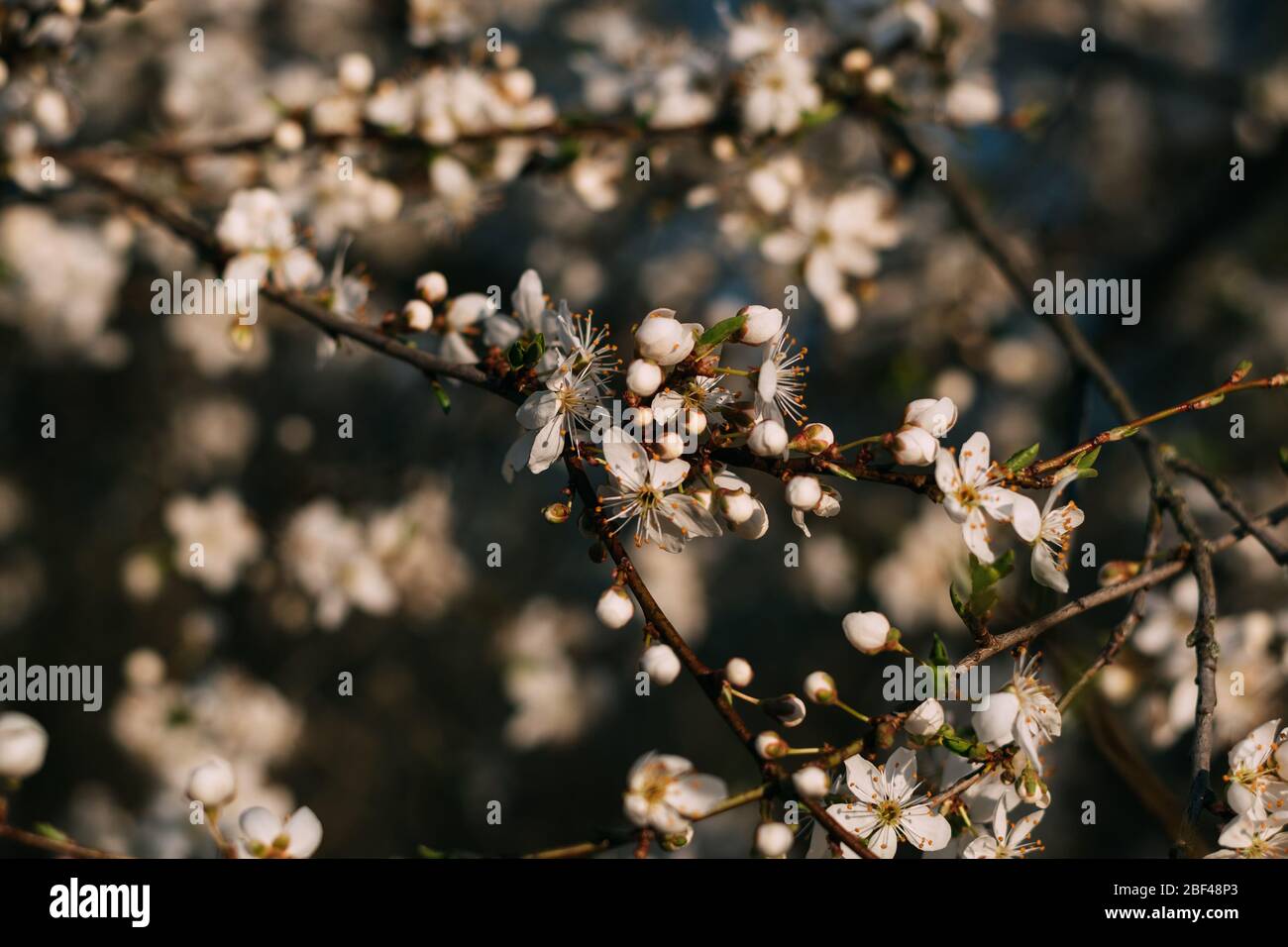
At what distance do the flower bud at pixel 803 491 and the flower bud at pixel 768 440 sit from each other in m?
0.05

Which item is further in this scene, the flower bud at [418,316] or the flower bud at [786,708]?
the flower bud at [418,316]

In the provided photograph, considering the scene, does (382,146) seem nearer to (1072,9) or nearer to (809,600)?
(809,600)

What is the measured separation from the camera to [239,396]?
4059 millimetres

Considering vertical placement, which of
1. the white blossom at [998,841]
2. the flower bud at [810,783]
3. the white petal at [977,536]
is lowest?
the white blossom at [998,841]

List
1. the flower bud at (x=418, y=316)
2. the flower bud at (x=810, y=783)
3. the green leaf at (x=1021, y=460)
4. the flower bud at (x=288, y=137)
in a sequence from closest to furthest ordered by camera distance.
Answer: the flower bud at (x=810, y=783) < the green leaf at (x=1021, y=460) < the flower bud at (x=418, y=316) < the flower bud at (x=288, y=137)

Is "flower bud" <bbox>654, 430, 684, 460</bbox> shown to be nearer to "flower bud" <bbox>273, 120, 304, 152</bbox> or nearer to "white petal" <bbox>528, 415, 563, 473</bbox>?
"white petal" <bbox>528, 415, 563, 473</bbox>

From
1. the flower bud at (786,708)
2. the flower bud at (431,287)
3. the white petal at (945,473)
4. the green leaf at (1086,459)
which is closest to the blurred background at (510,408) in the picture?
the flower bud at (431,287)

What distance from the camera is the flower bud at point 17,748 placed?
4.14ft

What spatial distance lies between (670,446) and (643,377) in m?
0.08

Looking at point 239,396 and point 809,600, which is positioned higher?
point 239,396

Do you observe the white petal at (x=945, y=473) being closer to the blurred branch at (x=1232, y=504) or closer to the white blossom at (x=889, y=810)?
the white blossom at (x=889, y=810)

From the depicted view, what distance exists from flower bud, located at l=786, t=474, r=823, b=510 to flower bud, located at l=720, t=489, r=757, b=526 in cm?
4

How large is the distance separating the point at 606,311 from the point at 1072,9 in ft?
7.81
